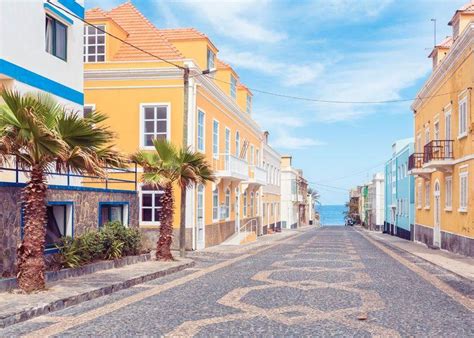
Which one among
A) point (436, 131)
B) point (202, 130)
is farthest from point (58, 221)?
point (436, 131)

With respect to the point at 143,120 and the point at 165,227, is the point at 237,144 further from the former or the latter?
the point at 165,227

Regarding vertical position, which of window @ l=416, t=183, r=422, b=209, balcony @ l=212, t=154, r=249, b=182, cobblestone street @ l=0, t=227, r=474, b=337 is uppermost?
balcony @ l=212, t=154, r=249, b=182

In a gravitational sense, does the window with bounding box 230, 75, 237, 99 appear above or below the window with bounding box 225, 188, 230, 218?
above

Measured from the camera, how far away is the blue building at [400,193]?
37.6 m

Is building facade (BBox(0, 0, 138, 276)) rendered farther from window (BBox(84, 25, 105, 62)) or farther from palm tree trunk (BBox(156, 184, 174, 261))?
window (BBox(84, 25, 105, 62))

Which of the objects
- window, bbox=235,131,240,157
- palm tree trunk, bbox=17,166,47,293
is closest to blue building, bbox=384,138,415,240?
window, bbox=235,131,240,157

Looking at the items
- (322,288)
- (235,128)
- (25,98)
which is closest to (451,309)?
(322,288)

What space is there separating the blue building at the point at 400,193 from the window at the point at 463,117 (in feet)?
48.2

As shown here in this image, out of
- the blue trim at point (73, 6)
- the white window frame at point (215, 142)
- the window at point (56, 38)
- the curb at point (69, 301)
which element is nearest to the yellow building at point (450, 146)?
the white window frame at point (215, 142)

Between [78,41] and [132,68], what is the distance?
4.27 meters

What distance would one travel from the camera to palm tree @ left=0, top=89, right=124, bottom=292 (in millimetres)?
9727

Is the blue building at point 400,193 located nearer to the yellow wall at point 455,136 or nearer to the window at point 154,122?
the yellow wall at point 455,136

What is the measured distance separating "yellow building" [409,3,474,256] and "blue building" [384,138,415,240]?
6608 mm

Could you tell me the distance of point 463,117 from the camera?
21.5 metres
